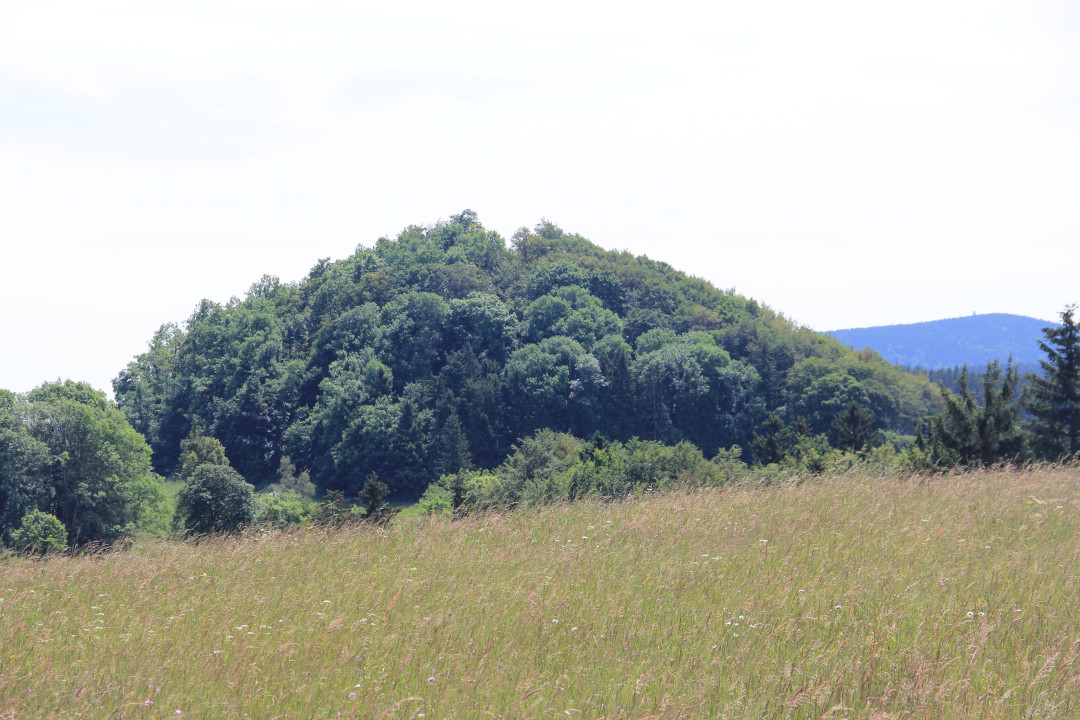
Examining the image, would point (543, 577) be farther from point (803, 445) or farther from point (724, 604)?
point (803, 445)

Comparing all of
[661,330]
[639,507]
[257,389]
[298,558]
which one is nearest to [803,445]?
[639,507]

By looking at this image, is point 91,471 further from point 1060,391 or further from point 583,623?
point 583,623

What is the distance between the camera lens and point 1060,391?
2573 cm

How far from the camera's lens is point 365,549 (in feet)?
25.6

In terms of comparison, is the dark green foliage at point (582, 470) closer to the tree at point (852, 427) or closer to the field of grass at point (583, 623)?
the field of grass at point (583, 623)

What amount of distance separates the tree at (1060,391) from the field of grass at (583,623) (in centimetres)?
2011

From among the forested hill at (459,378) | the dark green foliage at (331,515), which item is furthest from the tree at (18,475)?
the dark green foliage at (331,515)

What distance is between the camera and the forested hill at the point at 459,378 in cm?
8188

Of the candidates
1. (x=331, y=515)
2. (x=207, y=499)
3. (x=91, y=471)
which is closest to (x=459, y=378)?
(x=91, y=471)

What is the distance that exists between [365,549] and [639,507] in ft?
10.4

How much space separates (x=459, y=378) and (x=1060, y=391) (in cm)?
6704

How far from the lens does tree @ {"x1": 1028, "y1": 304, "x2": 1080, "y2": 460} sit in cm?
2520

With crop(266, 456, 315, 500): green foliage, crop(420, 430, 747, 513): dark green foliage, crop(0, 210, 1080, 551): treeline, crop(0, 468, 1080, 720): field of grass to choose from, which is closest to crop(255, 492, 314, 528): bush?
crop(0, 210, 1080, 551): treeline

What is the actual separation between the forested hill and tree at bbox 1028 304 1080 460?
52.2 m
